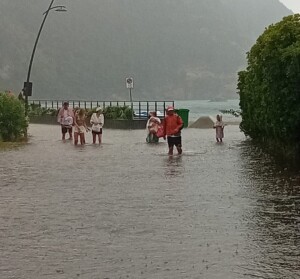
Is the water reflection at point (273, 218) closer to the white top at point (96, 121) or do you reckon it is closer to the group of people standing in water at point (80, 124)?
the group of people standing in water at point (80, 124)

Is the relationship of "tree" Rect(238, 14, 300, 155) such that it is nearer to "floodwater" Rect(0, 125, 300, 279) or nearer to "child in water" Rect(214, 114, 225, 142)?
"floodwater" Rect(0, 125, 300, 279)

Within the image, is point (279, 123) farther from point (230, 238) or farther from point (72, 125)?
point (72, 125)

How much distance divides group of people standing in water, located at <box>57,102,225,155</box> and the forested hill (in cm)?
10908

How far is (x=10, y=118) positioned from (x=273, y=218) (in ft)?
61.5

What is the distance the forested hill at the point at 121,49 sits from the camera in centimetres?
15175

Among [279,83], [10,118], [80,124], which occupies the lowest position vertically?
[80,124]

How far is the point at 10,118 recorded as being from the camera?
28.3 metres

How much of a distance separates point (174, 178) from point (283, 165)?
3.31m

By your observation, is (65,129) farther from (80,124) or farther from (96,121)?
(80,124)

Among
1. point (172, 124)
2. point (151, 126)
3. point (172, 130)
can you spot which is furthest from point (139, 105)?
point (172, 130)

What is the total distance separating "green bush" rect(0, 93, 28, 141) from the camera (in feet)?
92.3

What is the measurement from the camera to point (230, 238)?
935 cm

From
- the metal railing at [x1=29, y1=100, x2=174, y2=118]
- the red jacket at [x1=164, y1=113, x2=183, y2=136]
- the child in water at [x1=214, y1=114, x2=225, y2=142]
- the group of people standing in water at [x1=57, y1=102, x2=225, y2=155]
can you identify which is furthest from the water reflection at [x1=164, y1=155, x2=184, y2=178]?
the metal railing at [x1=29, y1=100, x2=174, y2=118]

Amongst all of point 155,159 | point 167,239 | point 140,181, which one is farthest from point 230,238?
point 155,159
